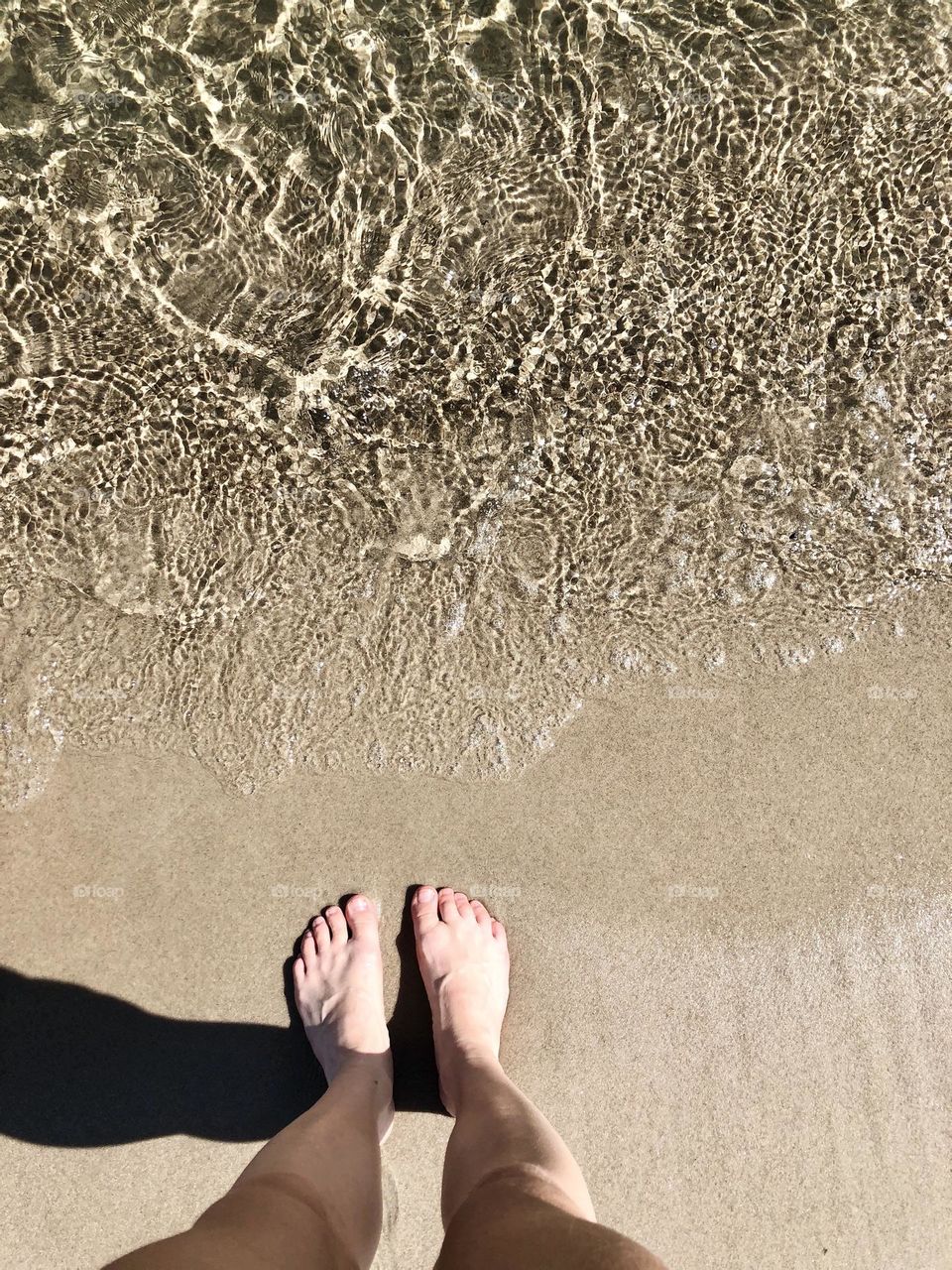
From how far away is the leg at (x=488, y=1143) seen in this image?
175 centimetres

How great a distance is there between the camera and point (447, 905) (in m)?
2.95

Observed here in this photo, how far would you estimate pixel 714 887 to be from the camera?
9.87 feet

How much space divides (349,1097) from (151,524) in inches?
82.7

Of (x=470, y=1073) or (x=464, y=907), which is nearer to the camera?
(x=470, y=1073)

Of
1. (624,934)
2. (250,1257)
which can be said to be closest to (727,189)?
(624,934)

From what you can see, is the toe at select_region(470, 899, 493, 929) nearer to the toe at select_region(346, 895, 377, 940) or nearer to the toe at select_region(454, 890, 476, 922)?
the toe at select_region(454, 890, 476, 922)

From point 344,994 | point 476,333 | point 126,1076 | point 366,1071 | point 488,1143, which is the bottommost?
point 126,1076

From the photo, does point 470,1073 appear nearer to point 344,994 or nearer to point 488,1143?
point 488,1143

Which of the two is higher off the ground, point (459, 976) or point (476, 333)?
point (476, 333)

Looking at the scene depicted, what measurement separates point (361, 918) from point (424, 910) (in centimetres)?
23

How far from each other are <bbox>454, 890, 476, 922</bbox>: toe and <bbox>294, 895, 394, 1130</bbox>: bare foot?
325 millimetres

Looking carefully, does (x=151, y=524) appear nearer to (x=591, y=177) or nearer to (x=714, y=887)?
(x=591, y=177)

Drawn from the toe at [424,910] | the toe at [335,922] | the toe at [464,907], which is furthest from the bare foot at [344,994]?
the toe at [464,907]

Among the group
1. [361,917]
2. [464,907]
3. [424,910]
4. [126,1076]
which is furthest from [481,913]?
[126,1076]
